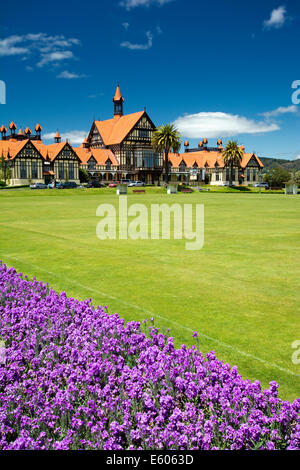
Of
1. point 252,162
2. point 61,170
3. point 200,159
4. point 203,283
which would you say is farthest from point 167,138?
point 203,283

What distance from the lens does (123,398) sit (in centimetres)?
365

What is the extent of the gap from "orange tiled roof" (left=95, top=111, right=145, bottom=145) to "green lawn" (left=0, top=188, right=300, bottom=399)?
249 feet

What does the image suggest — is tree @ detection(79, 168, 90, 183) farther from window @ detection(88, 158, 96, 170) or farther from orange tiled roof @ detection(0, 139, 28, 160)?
orange tiled roof @ detection(0, 139, 28, 160)

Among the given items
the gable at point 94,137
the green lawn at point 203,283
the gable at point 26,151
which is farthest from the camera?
the gable at point 94,137

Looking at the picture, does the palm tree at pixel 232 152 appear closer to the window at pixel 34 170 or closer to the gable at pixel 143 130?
the gable at pixel 143 130

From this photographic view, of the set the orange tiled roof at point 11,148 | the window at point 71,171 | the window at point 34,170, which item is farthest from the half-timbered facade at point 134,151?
the orange tiled roof at point 11,148

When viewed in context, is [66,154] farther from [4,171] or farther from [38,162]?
[4,171]

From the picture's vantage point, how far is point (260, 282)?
822 cm

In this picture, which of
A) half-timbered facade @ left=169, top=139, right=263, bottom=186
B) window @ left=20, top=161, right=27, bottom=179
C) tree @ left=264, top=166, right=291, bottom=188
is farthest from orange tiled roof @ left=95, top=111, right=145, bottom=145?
tree @ left=264, top=166, right=291, bottom=188

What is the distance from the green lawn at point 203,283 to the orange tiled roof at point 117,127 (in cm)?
7605

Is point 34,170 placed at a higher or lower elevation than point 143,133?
lower

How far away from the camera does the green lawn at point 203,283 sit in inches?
206

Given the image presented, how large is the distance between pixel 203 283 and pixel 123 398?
4714 mm
